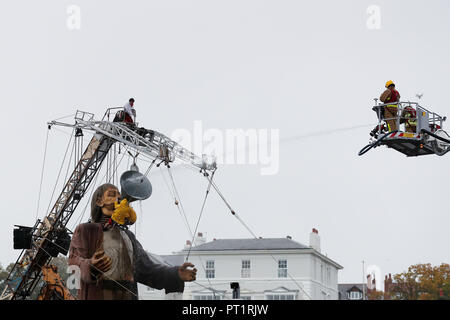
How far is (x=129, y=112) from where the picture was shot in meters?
28.3

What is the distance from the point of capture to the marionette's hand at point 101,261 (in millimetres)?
21859

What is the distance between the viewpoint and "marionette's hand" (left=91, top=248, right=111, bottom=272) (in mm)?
21859

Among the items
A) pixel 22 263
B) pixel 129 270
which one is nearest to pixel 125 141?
pixel 129 270

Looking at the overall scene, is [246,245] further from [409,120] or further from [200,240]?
[409,120]

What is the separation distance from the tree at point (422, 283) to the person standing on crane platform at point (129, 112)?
3089 centimetres

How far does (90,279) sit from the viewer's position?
22.1 m

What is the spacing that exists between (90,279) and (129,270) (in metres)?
1.28

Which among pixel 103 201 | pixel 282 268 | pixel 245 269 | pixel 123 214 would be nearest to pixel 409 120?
pixel 123 214

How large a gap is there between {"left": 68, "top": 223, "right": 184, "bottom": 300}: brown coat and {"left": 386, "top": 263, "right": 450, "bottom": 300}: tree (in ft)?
105

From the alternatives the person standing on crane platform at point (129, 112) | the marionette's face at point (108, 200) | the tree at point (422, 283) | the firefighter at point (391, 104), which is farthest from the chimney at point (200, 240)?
the firefighter at point (391, 104)

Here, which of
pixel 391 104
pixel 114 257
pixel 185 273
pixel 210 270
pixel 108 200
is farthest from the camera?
pixel 210 270

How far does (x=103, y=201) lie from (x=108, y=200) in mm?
154

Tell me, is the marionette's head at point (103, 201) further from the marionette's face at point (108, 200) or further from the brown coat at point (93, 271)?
the brown coat at point (93, 271)
